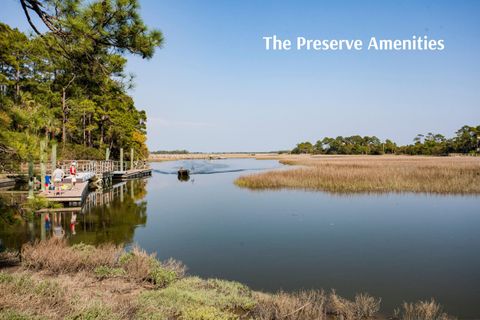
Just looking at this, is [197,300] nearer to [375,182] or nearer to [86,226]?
[86,226]

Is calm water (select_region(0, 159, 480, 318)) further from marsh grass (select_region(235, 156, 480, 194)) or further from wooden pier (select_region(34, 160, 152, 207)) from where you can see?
marsh grass (select_region(235, 156, 480, 194))

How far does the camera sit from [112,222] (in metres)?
14.9

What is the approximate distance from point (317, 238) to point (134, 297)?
7761 millimetres

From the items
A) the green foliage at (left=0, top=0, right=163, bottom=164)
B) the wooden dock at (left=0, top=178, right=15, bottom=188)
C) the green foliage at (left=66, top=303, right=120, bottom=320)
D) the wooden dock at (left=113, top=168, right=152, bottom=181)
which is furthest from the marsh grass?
the green foliage at (left=66, top=303, right=120, bottom=320)

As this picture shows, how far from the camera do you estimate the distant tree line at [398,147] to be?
88412 millimetres

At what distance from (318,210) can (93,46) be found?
1396 centimetres

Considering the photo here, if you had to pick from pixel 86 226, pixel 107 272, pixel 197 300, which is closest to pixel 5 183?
pixel 86 226

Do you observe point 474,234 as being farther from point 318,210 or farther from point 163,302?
point 163,302

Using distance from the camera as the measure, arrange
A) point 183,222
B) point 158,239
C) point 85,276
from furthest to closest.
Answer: point 183,222, point 158,239, point 85,276

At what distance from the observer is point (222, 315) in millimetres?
5281

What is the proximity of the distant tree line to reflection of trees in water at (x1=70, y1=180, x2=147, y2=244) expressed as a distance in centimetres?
8981

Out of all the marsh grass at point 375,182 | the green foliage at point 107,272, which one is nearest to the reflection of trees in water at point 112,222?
the green foliage at point 107,272

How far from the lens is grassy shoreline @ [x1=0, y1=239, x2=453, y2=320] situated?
480 cm

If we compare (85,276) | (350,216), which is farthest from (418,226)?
(85,276)
